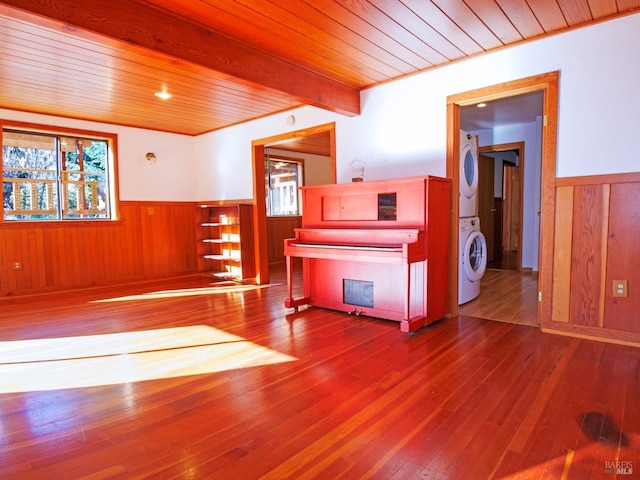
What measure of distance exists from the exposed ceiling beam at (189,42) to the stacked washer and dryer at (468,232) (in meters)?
1.44

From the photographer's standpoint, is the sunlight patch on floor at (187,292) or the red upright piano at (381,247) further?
the sunlight patch on floor at (187,292)

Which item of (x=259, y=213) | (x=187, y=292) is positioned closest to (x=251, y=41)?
(x=259, y=213)

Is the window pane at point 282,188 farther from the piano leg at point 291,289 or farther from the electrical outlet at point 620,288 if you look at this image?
the electrical outlet at point 620,288

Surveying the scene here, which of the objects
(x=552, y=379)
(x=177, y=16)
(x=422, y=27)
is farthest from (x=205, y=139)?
(x=552, y=379)

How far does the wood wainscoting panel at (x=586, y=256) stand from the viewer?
282 centimetres

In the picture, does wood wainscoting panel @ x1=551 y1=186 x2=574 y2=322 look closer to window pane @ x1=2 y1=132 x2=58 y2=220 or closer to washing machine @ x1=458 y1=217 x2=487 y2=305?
washing machine @ x1=458 y1=217 x2=487 y2=305

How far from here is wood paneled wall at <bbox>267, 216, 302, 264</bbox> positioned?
24.8ft

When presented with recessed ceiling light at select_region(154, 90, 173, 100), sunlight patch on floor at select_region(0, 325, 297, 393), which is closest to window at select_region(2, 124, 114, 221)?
recessed ceiling light at select_region(154, 90, 173, 100)

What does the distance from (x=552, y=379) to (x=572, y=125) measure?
191cm

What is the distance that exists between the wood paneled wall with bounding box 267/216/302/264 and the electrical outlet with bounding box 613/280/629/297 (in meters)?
5.66

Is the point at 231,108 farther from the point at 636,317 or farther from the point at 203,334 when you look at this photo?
the point at 636,317

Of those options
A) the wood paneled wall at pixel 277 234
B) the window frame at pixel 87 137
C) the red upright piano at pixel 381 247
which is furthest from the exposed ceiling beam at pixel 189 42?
the wood paneled wall at pixel 277 234

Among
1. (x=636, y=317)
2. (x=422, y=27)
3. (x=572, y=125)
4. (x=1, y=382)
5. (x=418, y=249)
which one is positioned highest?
(x=422, y=27)

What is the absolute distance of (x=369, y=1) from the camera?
8.03 ft
